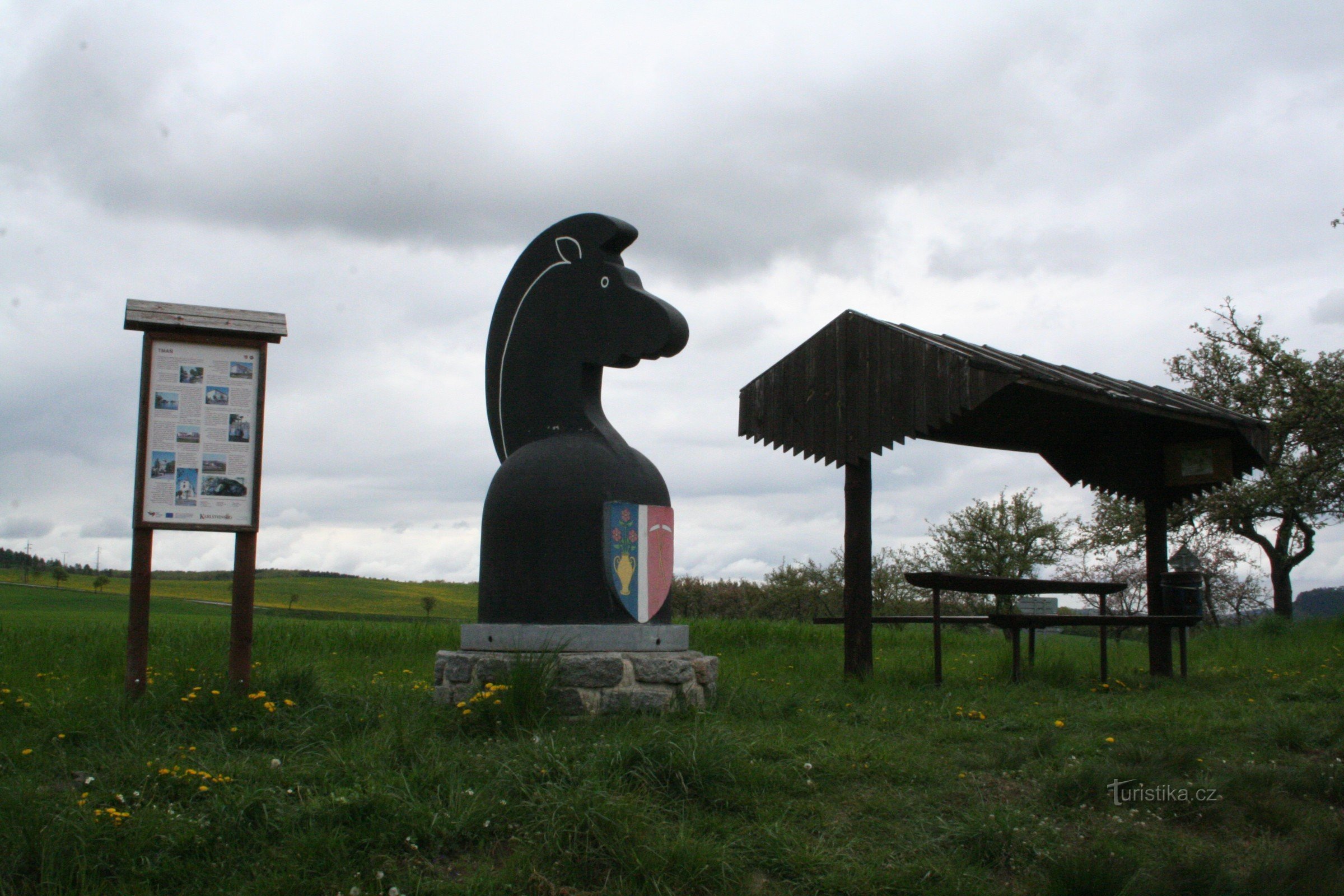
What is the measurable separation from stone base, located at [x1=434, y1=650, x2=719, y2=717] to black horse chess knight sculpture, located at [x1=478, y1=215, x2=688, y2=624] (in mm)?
310

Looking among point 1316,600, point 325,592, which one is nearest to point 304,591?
point 325,592

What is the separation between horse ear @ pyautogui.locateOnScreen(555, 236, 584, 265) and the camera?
7.60 metres

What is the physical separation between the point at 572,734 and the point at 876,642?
1063 centimetres

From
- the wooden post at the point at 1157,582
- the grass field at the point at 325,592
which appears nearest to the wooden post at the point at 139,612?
the wooden post at the point at 1157,582

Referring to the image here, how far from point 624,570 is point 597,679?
759 millimetres

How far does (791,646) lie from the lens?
1434cm

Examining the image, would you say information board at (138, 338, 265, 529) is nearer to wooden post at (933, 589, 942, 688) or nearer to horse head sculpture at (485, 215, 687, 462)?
horse head sculpture at (485, 215, 687, 462)

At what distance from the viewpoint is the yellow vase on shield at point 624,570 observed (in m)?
6.84

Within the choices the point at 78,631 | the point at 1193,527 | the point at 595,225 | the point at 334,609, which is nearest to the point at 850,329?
the point at 595,225

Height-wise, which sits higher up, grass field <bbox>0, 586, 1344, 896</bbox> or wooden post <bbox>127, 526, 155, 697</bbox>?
wooden post <bbox>127, 526, 155, 697</bbox>

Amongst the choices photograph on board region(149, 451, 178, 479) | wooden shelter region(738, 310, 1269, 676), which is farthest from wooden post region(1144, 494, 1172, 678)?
photograph on board region(149, 451, 178, 479)

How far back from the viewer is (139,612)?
254 inches

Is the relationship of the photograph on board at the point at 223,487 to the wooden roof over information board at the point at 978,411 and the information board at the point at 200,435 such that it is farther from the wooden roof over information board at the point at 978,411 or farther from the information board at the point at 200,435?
the wooden roof over information board at the point at 978,411

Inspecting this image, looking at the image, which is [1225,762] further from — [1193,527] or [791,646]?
[1193,527]
